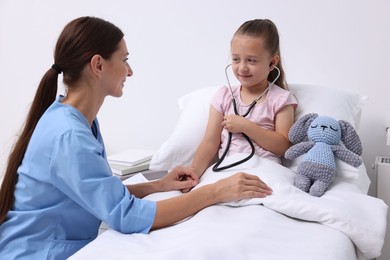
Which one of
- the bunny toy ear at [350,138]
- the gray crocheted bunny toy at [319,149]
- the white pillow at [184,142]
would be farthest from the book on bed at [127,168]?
the bunny toy ear at [350,138]

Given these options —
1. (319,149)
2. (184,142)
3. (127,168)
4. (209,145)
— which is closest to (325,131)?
(319,149)

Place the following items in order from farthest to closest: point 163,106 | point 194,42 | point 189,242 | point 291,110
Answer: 1. point 163,106
2. point 194,42
3. point 291,110
4. point 189,242

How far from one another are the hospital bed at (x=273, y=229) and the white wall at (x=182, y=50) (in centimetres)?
59

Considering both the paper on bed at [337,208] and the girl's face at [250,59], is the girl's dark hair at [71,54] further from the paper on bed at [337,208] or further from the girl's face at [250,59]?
the paper on bed at [337,208]

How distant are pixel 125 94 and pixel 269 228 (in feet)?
4.54

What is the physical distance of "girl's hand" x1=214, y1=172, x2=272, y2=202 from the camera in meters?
1.03

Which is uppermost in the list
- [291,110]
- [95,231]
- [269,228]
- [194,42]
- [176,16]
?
[176,16]

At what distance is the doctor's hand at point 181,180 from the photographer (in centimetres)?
124

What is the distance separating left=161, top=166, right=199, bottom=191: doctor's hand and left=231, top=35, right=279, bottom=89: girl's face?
0.37 m

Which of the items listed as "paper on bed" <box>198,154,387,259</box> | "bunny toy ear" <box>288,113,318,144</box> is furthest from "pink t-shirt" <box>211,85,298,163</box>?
"paper on bed" <box>198,154,387,259</box>

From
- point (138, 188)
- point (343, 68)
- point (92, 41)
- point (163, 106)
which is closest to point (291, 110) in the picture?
point (343, 68)

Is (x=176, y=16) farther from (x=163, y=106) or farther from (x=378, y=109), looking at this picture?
(x=378, y=109)

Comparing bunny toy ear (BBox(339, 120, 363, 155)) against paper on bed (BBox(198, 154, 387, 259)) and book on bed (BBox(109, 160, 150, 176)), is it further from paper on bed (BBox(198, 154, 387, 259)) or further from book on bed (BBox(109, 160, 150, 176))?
book on bed (BBox(109, 160, 150, 176))

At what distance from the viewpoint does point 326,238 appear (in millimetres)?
Answer: 904
